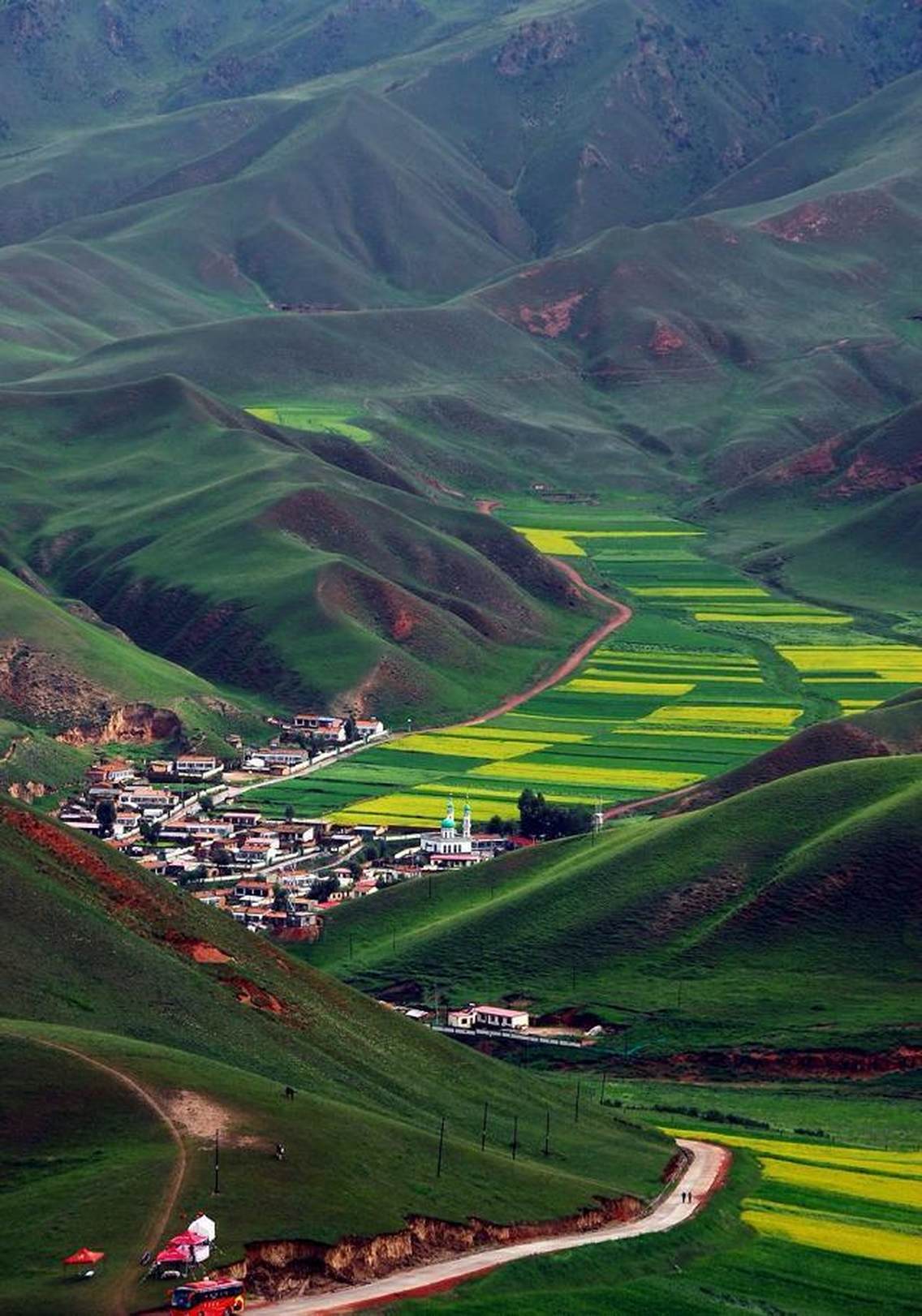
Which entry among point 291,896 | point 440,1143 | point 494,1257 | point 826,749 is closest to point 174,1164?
point 494,1257

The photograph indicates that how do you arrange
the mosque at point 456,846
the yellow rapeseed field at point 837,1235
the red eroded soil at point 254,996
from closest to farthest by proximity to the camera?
the yellow rapeseed field at point 837,1235, the red eroded soil at point 254,996, the mosque at point 456,846

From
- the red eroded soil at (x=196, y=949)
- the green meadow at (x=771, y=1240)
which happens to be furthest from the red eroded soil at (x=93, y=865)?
the green meadow at (x=771, y=1240)

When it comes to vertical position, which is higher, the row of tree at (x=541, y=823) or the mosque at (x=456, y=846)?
the row of tree at (x=541, y=823)

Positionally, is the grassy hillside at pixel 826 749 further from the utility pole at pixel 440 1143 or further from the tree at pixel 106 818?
the utility pole at pixel 440 1143

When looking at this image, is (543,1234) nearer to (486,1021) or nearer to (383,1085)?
(383,1085)

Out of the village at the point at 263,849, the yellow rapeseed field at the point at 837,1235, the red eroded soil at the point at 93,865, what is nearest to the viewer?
the yellow rapeseed field at the point at 837,1235

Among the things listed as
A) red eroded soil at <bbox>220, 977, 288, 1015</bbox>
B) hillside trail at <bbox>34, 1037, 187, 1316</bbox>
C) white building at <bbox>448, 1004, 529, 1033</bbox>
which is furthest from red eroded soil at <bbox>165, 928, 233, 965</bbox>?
white building at <bbox>448, 1004, 529, 1033</bbox>

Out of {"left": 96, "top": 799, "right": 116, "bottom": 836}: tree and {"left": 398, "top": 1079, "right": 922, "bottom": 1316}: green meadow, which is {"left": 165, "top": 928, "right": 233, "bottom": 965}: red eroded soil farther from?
{"left": 96, "top": 799, "right": 116, "bottom": 836}: tree
